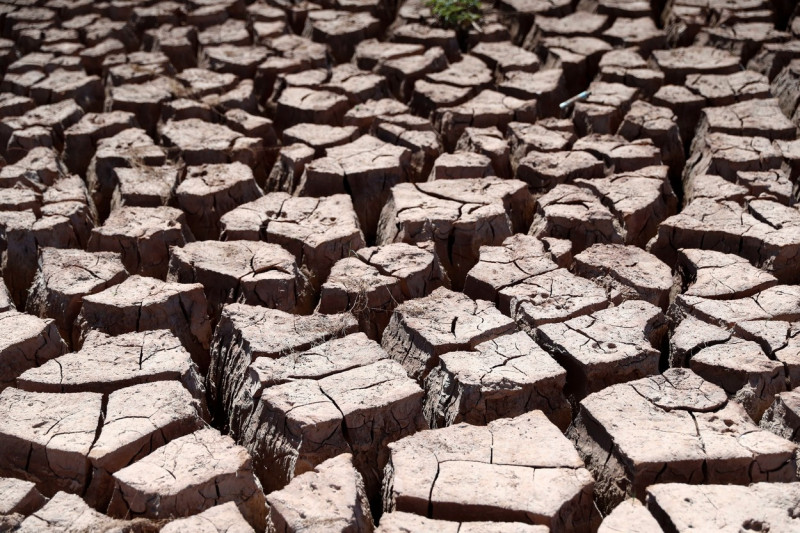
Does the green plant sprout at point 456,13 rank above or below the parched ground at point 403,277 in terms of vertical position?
above

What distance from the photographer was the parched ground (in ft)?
10.2

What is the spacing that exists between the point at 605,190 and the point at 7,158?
368cm

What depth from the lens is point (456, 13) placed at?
724 centimetres

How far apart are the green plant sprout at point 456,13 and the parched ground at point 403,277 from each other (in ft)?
0.21

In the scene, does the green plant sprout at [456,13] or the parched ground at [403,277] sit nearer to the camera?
the parched ground at [403,277]

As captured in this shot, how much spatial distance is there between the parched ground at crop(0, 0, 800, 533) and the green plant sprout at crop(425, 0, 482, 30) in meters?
0.06

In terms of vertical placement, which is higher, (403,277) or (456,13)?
(456,13)

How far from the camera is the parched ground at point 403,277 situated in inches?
122

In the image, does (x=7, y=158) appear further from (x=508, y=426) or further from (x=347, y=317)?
(x=508, y=426)

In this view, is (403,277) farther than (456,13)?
No

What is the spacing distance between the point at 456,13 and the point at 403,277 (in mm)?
3719

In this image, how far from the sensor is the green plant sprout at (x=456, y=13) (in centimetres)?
721

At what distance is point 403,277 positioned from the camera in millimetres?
4219

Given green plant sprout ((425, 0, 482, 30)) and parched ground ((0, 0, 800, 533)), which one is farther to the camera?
green plant sprout ((425, 0, 482, 30))
